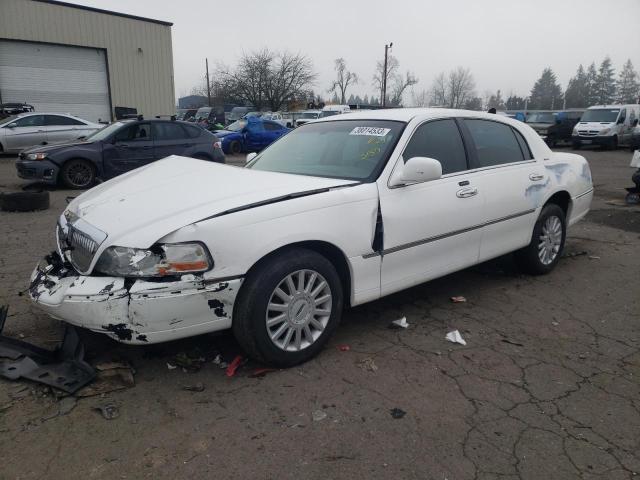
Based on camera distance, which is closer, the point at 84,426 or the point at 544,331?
the point at 84,426

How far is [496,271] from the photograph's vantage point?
5137 millimetres

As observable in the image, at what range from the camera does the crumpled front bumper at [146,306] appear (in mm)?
2594

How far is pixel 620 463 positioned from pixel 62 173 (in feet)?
33.4

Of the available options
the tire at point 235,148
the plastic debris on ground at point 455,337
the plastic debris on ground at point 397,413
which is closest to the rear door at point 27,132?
the tire at point 235,148

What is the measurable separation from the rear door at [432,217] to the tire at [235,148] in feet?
49.4

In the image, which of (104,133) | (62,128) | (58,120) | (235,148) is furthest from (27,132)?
(235,148)

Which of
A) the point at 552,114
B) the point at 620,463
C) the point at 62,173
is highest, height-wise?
the point at 552,114

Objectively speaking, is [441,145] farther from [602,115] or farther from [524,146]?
[602,115]

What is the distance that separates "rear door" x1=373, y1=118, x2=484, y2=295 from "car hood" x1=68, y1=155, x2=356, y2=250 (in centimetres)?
49

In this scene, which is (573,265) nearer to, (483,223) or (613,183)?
(483,223)

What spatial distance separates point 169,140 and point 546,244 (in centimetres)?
833

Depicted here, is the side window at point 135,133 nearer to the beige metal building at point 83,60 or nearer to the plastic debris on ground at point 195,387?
the plastic debris on ground at point 195,387

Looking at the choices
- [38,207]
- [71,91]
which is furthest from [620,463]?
[71,91]

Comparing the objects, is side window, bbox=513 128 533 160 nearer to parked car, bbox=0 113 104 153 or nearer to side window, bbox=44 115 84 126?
parked car, bbox=0 113 104 153
